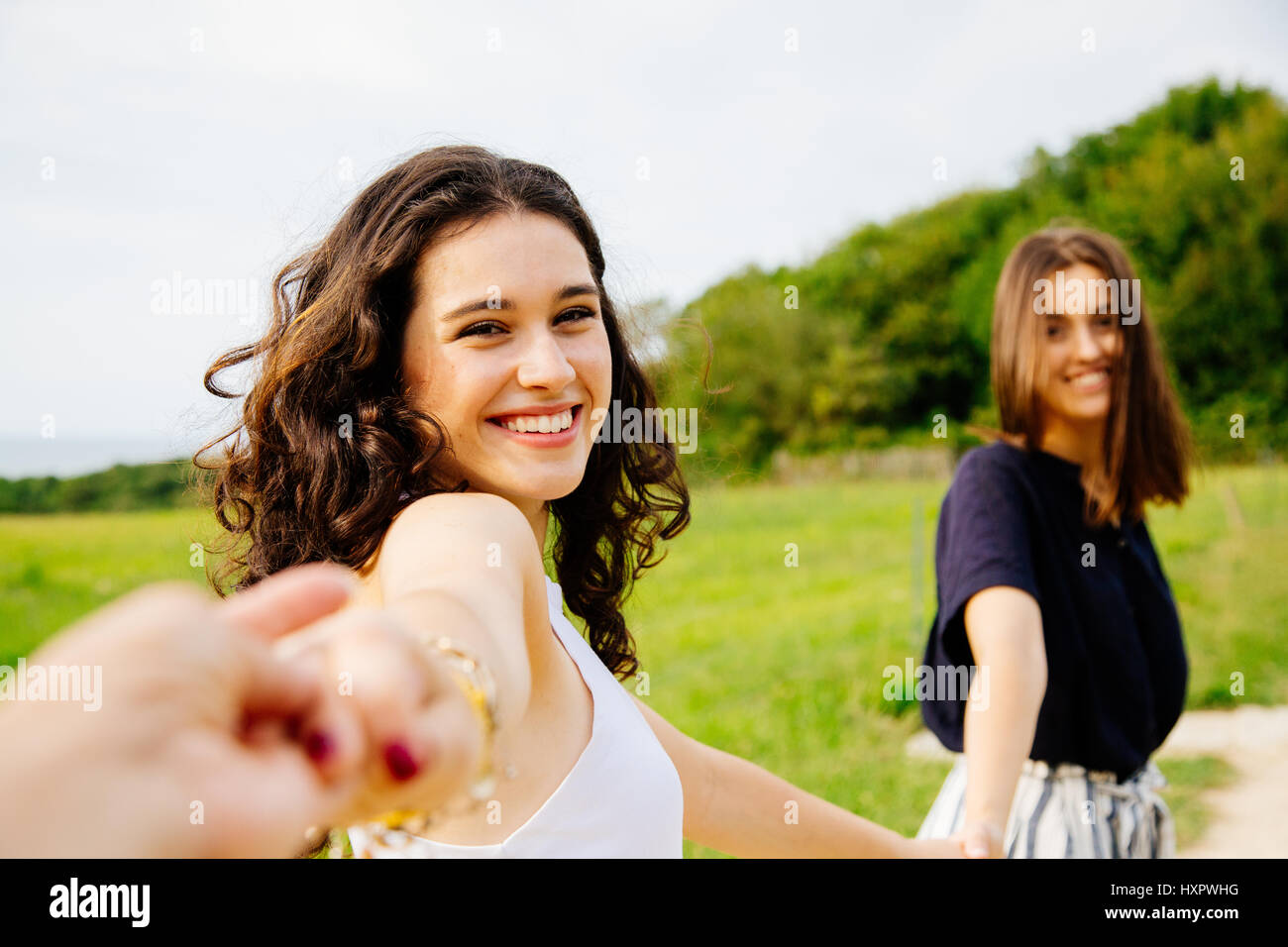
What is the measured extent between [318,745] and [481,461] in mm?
1044

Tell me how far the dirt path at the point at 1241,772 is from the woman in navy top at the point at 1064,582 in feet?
8.11

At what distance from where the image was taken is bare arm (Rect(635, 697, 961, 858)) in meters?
1.90

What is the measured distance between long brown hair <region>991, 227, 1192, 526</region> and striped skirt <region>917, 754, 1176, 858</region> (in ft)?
2.15

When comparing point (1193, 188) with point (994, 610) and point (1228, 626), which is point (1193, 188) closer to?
point (1228, 626)

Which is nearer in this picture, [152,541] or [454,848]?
[454,848]

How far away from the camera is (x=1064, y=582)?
2.30 metres

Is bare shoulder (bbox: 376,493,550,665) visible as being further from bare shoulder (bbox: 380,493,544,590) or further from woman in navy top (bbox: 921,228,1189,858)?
woman in navy top (bbox: 921,228,1189,858)

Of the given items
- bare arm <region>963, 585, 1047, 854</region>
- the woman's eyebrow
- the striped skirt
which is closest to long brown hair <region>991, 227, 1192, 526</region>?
bare arm <region>963, 585, 1047, 854</region>

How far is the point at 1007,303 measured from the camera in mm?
2662

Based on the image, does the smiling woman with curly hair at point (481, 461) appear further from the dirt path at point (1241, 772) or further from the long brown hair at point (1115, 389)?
the dirt path at point (1241, 772)

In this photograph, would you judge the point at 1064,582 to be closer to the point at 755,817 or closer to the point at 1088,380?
the point at 1088,380

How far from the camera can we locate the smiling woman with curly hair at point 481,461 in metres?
1.35
